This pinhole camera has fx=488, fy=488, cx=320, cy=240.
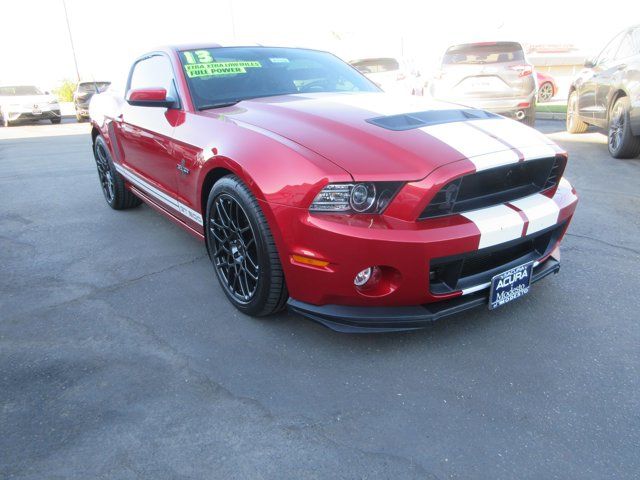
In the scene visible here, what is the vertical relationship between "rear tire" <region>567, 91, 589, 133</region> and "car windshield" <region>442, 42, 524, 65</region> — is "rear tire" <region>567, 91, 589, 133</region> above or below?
below

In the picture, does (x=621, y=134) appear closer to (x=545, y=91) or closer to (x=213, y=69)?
(x=213, y=69)

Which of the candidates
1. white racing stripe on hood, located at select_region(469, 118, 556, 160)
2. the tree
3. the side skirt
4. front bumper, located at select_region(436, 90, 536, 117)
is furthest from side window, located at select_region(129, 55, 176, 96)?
the tree

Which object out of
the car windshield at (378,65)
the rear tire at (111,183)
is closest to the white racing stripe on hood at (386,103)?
the rear tire at (111,183)

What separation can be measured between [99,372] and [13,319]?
944 mm

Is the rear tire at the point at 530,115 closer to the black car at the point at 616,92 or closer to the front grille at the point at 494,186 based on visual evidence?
the black car at the point at 616,92

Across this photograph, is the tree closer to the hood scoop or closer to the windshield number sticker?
the windshield number sticker

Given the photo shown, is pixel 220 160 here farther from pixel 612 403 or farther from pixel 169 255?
pixel 612 403

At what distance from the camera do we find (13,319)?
9.36ft

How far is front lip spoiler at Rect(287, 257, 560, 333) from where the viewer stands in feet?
7.13

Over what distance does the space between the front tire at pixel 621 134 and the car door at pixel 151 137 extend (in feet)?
17.3

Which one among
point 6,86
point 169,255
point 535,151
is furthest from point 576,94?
point 6,86

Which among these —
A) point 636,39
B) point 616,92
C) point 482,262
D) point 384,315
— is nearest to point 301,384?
point 384,315

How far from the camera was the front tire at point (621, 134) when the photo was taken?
5.88 meters

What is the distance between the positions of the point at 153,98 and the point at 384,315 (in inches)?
80.1
